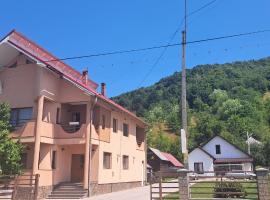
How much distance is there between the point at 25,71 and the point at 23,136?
14.9 ft

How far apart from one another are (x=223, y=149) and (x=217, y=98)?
59.8 m

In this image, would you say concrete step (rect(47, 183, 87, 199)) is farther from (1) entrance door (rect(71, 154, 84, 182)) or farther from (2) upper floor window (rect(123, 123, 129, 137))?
(2) upper floor window (rect(123, 123, 129, 137))

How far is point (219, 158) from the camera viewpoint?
5662cm

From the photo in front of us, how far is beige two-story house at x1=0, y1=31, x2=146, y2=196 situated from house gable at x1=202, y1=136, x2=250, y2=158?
111ft

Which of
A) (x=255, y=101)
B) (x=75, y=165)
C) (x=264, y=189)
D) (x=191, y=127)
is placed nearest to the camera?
(x=264, y=189)

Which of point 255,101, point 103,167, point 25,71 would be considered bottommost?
point 103,167

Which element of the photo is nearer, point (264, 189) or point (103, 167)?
point (264, 189)

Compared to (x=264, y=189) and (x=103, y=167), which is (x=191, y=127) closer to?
(x=103, y=167)

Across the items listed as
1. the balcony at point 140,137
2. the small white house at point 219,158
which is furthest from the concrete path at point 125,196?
the small white house at point 219,158

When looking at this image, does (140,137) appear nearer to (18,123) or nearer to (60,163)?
(60,163)

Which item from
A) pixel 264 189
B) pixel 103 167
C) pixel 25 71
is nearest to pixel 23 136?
pixel 25 71

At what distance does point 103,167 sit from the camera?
2494 cm

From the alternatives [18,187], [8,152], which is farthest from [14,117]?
[18,187]

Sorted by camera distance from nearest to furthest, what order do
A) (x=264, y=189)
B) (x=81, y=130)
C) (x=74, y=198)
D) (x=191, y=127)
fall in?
(x=264, y=189), (x=74, y=198), (x=81, y=130), (x=191, y=127)
